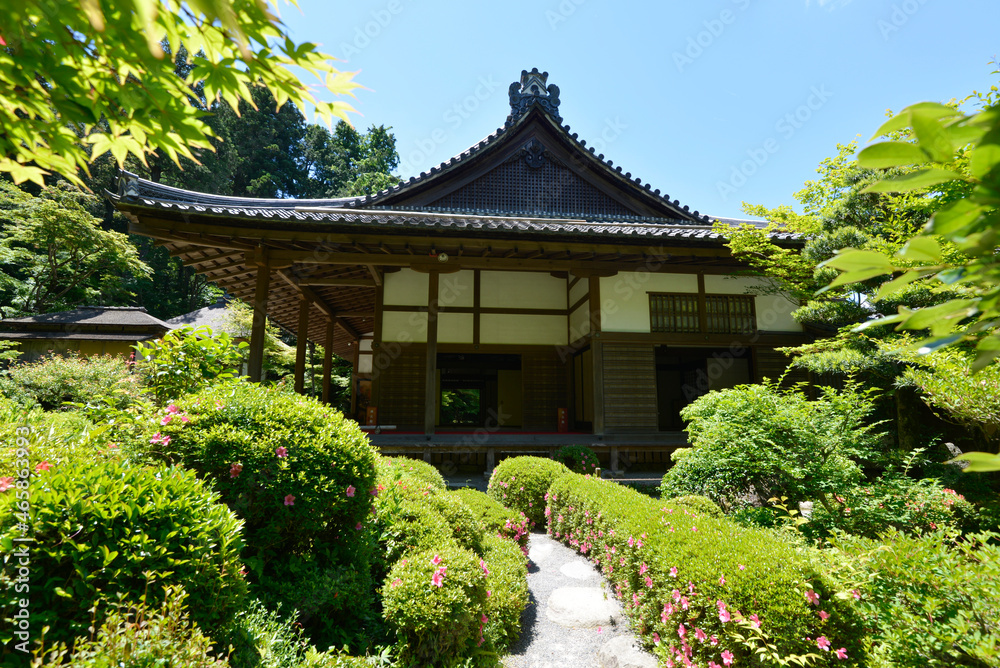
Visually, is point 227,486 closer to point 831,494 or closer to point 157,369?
point 157,369

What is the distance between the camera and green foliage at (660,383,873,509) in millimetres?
4359

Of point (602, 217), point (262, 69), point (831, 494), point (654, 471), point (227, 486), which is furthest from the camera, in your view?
point (602, 217)

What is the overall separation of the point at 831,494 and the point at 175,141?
576 cm

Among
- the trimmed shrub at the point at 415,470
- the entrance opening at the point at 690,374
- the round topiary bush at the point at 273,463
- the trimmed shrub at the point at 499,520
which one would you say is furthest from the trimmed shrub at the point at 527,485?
the entrance opening at the point at 690,374

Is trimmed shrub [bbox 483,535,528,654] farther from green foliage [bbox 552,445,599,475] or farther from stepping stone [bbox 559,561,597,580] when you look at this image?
green foliage [bbox 552,445,599,475]

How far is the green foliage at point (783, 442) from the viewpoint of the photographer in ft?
14.3

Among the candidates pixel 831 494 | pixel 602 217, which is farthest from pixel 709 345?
pixel 831 494

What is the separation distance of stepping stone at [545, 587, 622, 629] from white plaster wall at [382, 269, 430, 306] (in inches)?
306

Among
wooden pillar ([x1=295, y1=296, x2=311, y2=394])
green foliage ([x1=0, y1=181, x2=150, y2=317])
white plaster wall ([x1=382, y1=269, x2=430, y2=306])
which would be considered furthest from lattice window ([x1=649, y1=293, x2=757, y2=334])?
green foliage ([x1=0, y1=181, x2=150, y2=317])

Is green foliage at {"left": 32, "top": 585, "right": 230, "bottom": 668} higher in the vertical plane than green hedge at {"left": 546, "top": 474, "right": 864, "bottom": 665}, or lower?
higher

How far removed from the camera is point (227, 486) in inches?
103

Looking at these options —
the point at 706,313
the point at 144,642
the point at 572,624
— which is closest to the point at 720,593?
the point at 572,624

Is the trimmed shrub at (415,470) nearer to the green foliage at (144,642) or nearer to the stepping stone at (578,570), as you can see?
the stepping stone at (578,570)

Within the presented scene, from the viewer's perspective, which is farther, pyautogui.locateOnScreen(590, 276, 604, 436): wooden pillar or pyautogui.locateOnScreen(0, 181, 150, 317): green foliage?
pyautogui.locateOnScreen(0, 181, 150, 317): green foliage
